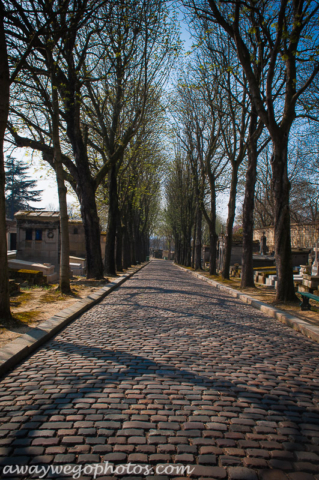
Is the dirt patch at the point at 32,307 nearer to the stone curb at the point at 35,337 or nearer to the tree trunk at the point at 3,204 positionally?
the stone curb at the point at 35,337

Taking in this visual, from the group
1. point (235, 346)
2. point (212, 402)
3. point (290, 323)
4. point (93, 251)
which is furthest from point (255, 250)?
point (212, 402)

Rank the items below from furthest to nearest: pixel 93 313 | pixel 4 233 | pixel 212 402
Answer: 1. pixel 93 313
2. pixel 4 233
3. pixel 212 402

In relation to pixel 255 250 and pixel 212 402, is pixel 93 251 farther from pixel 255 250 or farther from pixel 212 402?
pixel 255 250

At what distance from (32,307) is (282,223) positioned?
691cm

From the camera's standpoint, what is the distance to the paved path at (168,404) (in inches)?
99.7

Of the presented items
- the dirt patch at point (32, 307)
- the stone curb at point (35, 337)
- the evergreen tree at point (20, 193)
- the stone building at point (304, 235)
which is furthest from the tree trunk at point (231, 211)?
the evergreen tree at point (20, 193)

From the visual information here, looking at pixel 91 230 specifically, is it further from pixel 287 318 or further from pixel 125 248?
pixel 125 248

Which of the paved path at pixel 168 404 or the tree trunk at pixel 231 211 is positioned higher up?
the tree trunk at pixel 231 211

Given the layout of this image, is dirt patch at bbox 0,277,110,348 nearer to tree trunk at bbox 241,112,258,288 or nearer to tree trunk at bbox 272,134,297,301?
tree trunk at bbox 272,134,297,301

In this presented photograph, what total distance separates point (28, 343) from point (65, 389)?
1.68 m

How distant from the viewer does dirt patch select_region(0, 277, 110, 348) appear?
19.6 ft

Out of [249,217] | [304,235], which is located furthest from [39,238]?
[304,235]

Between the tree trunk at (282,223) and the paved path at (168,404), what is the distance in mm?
4515

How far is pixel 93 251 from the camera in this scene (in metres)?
15.6
